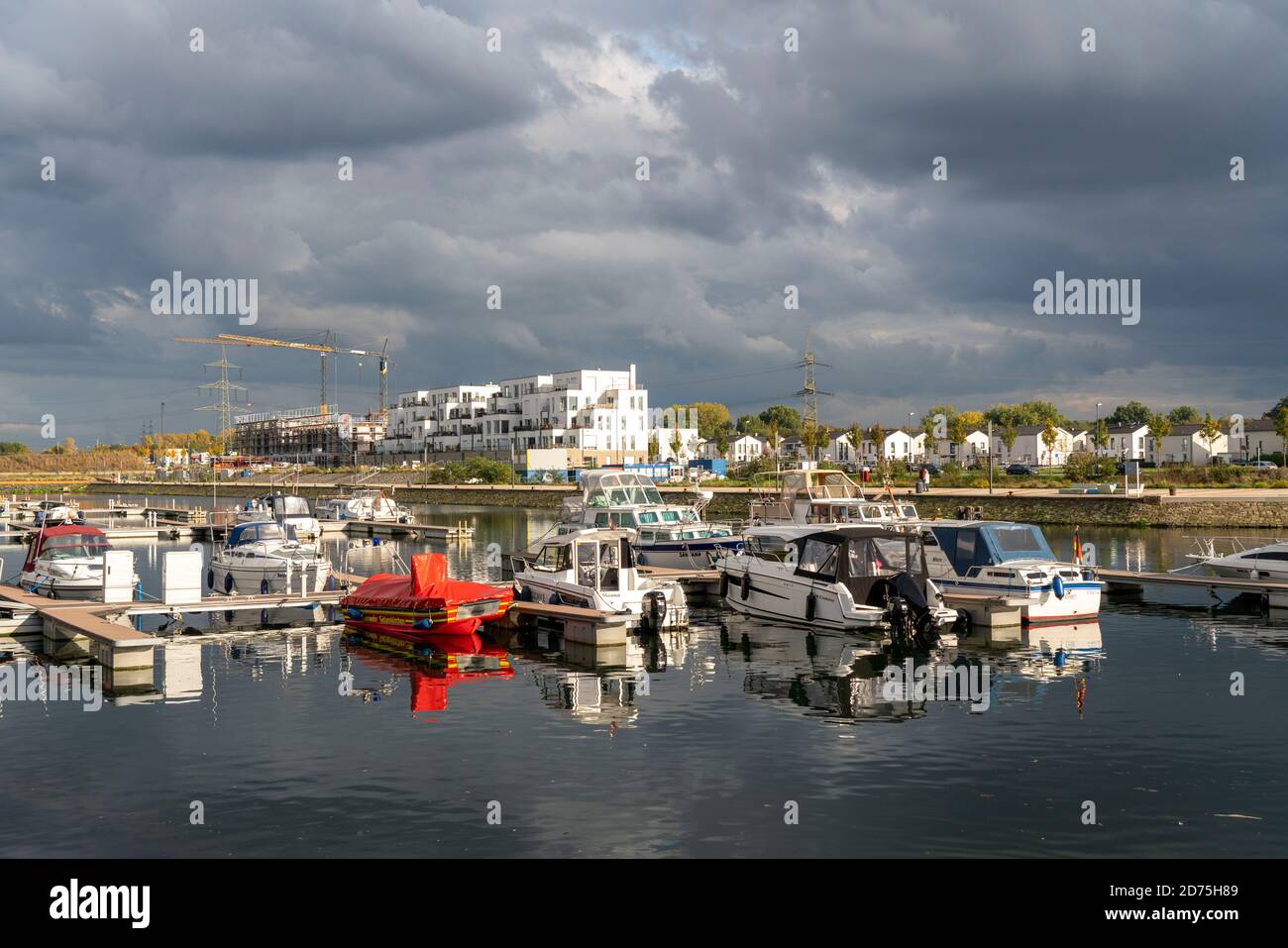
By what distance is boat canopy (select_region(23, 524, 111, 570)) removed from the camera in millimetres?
36906

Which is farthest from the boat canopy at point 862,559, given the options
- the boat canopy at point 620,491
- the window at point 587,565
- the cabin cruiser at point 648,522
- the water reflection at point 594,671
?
the boat canopy at point 620,491

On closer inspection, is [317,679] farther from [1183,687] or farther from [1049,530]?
[1049,530]

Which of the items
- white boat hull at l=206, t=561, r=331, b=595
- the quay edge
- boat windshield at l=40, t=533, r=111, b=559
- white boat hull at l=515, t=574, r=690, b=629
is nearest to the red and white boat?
white boat hull at l=515, t=574, r=690, b=629

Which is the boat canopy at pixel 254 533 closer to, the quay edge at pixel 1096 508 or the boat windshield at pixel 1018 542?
the boat windshield at pixel 1018 542

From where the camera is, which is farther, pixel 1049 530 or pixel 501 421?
pixel 501 421

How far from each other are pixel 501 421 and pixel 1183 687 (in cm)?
15660

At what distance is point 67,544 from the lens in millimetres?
37188

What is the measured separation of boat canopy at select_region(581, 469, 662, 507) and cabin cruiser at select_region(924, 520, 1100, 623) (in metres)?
17.6

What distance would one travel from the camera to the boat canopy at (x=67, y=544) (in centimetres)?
3691

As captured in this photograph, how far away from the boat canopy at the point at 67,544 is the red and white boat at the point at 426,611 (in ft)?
35.0

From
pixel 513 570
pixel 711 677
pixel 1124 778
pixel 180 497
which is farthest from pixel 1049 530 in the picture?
pixel 180 497

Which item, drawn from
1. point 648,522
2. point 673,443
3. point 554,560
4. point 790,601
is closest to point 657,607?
point 790,601

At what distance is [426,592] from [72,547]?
14.7 metres
